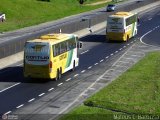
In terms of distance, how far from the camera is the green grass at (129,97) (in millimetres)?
28297

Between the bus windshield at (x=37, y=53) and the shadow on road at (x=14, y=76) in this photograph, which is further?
the shadow on road at (x=14, y=76)

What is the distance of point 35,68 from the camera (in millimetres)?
38375

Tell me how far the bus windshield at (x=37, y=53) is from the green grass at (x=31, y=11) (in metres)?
44.6

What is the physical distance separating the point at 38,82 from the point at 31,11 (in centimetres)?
6754

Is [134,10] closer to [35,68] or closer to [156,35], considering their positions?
[156,35]

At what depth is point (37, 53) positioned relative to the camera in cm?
3822

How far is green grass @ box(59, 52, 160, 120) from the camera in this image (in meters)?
28.3

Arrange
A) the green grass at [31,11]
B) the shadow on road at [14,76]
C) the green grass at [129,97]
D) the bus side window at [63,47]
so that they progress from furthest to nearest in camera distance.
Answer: the green grass at [31,11], the bus side window at [63,47], the shadow on road at [14,76], the green grass at [129,97]

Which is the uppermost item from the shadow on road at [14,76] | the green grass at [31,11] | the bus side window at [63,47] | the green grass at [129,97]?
the bus side window at [63,47]

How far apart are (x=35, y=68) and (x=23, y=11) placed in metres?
66.1

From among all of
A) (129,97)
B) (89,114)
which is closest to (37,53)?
(129,97)

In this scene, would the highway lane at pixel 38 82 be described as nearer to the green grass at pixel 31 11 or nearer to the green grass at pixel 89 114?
the green grass at pixel 89 114

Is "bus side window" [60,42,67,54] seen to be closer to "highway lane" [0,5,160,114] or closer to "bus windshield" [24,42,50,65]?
"highway lane" [0,5,160,114]

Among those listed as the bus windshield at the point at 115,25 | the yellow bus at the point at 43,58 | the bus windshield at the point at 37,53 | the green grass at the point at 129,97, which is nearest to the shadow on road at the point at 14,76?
the yellow bus at the point at 43,58
